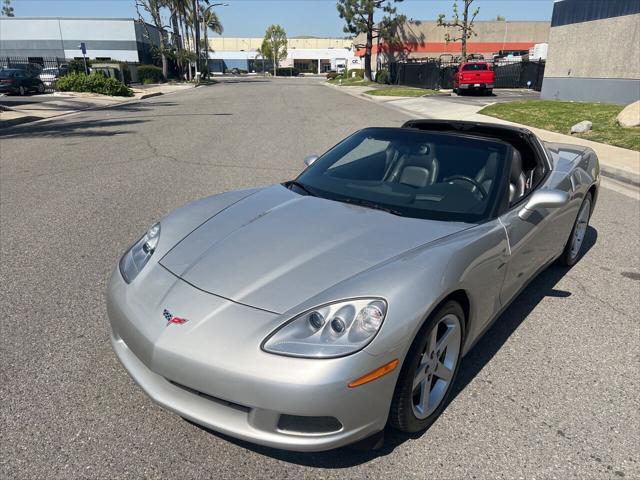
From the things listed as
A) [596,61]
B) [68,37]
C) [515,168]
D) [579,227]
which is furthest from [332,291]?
[68,37]

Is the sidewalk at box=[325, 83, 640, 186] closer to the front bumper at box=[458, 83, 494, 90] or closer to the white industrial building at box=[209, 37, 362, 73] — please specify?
the front bumper at box=[458, 83, 494, 90]

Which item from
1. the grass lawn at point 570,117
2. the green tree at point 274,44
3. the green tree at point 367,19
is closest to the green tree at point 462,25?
the green tree at point 367,19

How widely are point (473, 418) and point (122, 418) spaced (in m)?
1.81

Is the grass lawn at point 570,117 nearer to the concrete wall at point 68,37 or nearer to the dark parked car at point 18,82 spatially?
the dark parked car at point 18,82

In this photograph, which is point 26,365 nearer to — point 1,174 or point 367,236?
point 367,236

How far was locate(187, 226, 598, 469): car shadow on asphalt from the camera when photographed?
7.52 ft

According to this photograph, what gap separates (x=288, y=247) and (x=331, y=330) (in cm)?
66

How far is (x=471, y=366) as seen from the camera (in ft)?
9.99

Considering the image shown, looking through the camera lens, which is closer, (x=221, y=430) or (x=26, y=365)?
(x=221, y=430)

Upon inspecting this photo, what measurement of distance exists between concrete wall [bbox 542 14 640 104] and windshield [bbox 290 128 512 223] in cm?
1903

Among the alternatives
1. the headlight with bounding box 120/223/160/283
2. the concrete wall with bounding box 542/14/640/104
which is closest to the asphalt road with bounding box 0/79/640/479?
the headlight with bounding box 120/223/160/283

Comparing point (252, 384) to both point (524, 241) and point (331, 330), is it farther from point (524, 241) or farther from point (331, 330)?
point (524, 241)

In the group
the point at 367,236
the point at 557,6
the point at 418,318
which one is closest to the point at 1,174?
the point at 367,236

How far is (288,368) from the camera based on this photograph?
1.96 metres
